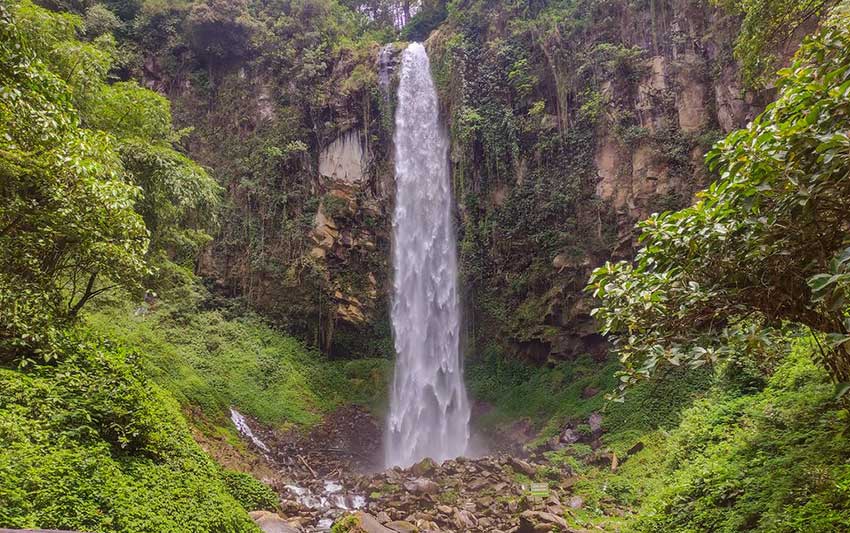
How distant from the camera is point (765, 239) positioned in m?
3.39

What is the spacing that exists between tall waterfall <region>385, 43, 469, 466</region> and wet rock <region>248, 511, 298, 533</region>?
329 inches

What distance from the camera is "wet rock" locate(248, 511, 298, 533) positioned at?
7.73m

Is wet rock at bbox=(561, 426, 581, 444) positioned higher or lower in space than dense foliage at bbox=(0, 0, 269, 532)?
lower

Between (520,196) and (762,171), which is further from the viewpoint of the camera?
(520,196)

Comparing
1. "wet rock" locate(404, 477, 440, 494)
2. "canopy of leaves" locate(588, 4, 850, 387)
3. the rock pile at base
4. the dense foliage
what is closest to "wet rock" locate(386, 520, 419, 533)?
the rock pile at base

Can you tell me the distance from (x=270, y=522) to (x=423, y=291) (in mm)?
12700

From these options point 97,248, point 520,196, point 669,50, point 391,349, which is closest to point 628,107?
point 669,50

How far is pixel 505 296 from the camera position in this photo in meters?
20.1

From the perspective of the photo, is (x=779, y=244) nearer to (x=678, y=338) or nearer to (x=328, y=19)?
(x=678, y=338)

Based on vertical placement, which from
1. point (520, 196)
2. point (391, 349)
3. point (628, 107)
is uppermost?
point (628, 107)

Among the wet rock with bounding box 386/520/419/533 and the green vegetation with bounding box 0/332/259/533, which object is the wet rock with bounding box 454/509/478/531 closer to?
the wet rock with bounding box 386/520/419/533

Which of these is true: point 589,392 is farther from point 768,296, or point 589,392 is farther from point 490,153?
point 768,296

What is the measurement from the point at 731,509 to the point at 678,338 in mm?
2058

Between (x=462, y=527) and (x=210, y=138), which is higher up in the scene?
(x=210, y=138)
